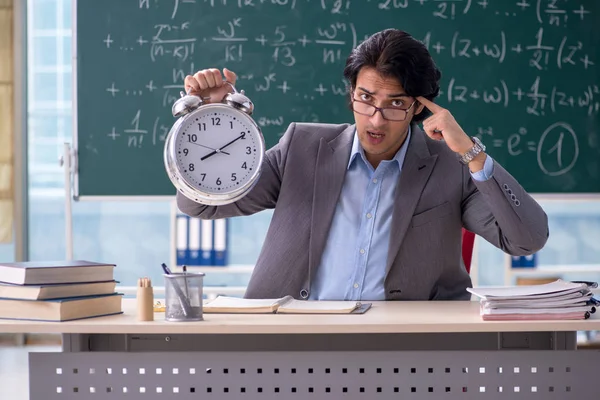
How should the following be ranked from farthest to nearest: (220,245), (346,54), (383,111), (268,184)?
(346,54) < (220,245) < (268,184) < (383,111)

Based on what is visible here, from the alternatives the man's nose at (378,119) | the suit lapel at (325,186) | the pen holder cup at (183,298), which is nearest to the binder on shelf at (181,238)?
the suit lapel at (325,186)

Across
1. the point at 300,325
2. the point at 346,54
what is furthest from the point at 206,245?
the point at 300,325

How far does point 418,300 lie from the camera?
2.32 meters

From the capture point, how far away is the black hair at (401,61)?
7.48 feet

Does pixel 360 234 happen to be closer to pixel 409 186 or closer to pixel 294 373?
pixel 409 186

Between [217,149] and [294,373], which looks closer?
[294,373]

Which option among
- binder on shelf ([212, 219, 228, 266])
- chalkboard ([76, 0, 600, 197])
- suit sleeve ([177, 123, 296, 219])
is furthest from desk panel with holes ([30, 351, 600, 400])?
chalkboard ([76, 0, 600, 197])

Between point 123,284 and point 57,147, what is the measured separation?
1.02 meters

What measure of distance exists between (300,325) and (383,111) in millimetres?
789

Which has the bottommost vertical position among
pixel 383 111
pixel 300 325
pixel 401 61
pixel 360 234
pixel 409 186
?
pixel 300 325

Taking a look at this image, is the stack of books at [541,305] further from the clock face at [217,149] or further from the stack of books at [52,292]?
the stack of books at [52,292]

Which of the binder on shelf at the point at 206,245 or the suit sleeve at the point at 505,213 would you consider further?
the binder on shelf at the point at 206,245

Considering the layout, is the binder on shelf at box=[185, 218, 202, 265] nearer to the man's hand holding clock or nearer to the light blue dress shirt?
the light blue dress shirt

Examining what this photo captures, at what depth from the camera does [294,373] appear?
1.86 metres
